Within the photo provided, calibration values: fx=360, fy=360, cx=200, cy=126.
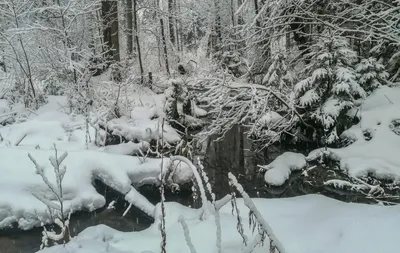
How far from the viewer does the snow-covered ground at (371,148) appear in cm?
711

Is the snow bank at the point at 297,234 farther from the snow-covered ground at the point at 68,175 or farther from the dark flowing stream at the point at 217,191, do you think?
the dark flowing stream at the point at 217,191

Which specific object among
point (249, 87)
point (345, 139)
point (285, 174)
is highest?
point (249, 87)

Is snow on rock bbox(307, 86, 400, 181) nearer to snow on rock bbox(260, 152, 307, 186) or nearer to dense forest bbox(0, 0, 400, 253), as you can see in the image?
dense forest bbox(0, 0, 400, 253)

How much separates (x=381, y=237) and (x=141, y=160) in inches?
187

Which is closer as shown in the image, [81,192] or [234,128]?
[81,192]

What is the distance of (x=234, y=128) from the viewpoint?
11648mm

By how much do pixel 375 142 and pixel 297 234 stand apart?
5072 mm

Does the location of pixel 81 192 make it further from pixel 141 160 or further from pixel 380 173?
pixel 380 173

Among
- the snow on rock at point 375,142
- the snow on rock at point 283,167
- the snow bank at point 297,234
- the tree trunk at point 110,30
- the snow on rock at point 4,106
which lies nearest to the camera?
the snow bank at point 297,234

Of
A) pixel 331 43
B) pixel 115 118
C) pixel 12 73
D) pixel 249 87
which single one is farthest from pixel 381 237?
pixel 12 73

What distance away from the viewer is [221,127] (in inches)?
393

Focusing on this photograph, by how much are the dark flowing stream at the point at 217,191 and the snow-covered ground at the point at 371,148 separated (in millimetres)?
309

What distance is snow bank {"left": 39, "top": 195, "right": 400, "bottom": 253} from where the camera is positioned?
121 inches

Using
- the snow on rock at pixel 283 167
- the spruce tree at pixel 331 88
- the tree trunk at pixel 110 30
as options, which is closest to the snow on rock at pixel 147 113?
the tree trunk at pixel 110 30
